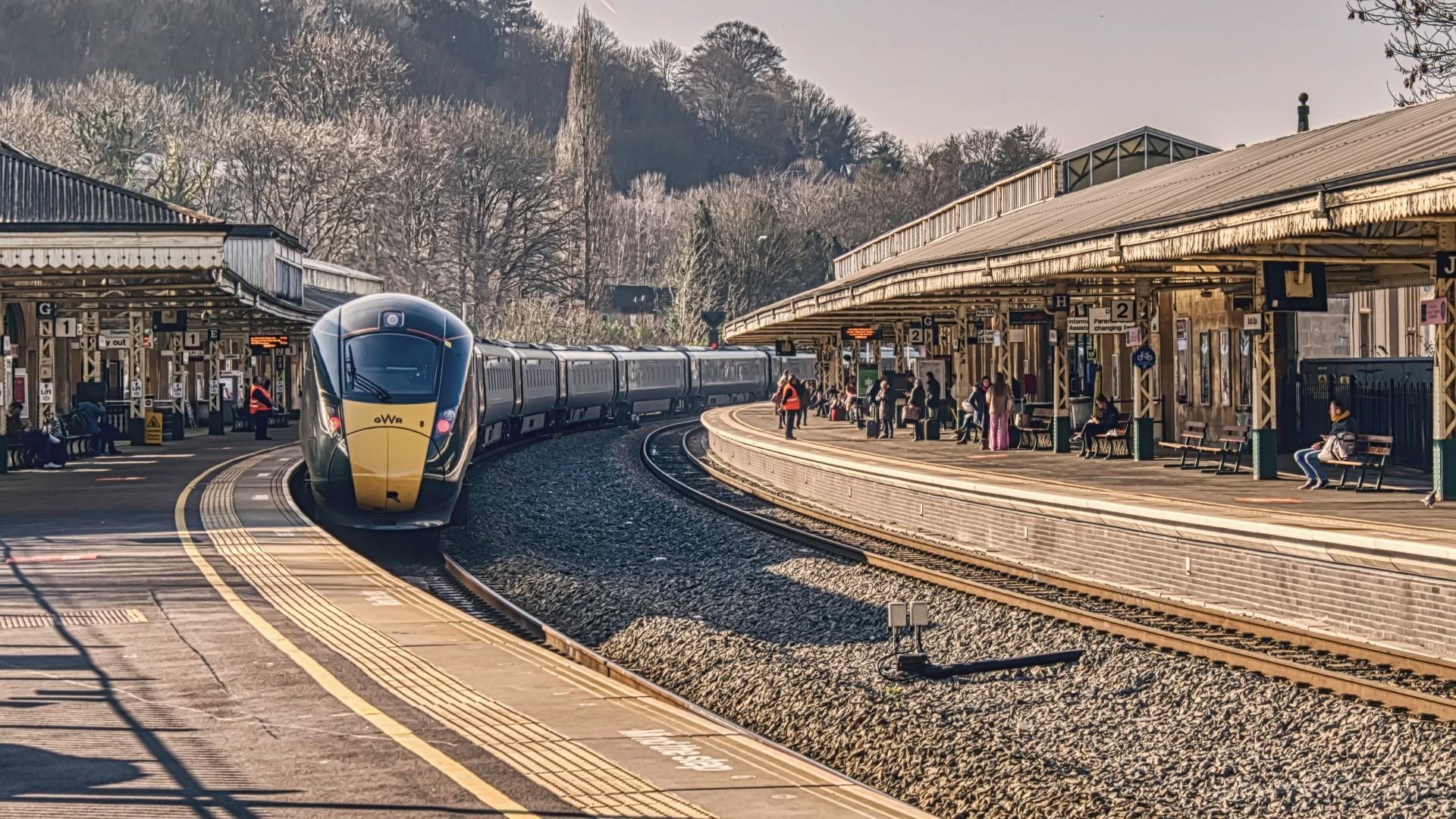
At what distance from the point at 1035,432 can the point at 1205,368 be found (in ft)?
14.3

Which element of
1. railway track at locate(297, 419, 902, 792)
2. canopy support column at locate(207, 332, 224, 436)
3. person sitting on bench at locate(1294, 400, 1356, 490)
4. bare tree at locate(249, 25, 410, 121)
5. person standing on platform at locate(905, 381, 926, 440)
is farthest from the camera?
bare tree at locate(249, 25, 410, 121)

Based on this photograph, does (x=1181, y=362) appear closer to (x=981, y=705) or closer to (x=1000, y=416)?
(x=1000, y=416)

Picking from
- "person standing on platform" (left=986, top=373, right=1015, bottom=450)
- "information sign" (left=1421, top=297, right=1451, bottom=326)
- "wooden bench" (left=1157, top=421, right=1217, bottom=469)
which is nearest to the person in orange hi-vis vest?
"person standing on platform" (left=986, top=373, right=1015, bottom=450)

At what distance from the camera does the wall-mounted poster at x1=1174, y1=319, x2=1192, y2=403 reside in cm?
3312

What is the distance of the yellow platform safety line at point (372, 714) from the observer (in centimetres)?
932

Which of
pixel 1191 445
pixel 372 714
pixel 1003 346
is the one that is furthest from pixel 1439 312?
pixel 1003 346

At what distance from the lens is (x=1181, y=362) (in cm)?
3366

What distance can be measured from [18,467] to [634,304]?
94.8 metres

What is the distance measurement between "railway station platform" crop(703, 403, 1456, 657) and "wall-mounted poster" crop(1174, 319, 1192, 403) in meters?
2.94

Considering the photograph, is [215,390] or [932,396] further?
[215,390]

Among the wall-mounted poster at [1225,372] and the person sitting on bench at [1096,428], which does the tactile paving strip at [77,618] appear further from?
the wall-mounted poster at [1225,372]

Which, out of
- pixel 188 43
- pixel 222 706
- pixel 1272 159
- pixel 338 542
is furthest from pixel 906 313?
pixel 188 43

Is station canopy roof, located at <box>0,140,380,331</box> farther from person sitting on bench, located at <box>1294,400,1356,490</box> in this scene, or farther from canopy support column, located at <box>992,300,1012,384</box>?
person sitting on bench, located at <box>1294,400,1356,490</box>

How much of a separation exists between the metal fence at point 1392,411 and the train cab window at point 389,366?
13.9 metres
